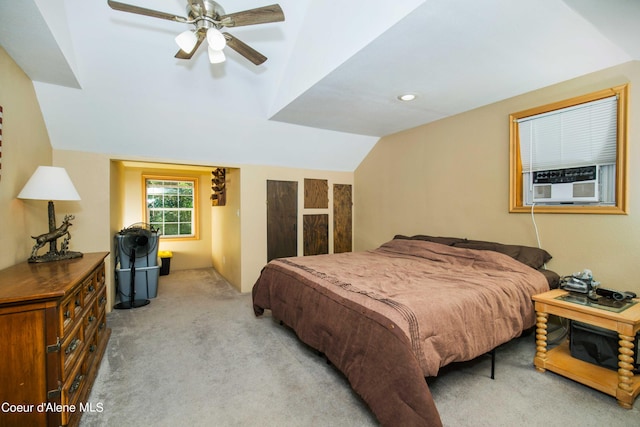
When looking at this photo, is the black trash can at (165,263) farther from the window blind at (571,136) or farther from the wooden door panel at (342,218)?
the window blind at (571,136)

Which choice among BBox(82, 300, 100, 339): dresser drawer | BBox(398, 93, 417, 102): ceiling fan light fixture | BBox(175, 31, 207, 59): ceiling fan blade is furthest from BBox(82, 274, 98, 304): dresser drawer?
BBox(398, 93, 417, 102): ceiling fan light fixture

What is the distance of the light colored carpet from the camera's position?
5.57ft

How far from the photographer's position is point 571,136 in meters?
2.60

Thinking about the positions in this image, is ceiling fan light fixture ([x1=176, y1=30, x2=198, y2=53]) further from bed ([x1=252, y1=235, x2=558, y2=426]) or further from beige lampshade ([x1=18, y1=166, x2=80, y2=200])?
bed ([x1=252, y1=235, x2=558, y2=426])

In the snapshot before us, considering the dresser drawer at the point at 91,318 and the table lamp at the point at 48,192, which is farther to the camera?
the table lamp at the point at 48,192

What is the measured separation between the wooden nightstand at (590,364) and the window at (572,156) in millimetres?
868

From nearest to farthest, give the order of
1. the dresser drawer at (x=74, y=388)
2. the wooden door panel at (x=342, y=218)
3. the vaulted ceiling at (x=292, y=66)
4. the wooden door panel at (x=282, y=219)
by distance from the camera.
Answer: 1. the dresser drawer at (x=74, y=388)
2. the vaulted ceiling at (x=292, y=66)
3. the wooden door panel at (x=282, y=219)
4. the wooden door panel at (x=342, y=218)

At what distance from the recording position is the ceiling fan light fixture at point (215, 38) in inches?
71.5

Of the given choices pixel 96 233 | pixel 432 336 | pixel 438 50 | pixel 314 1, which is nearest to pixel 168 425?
pixel 432 336

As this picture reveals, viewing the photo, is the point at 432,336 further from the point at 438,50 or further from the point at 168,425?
the point at 438,50

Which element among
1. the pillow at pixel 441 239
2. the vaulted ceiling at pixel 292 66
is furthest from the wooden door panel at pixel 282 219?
the pillow at pixel 441 239

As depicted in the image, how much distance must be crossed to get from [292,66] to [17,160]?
95.7 inches

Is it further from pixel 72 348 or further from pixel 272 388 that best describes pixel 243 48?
pixel 272 388

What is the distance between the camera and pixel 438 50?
209 centimetres
